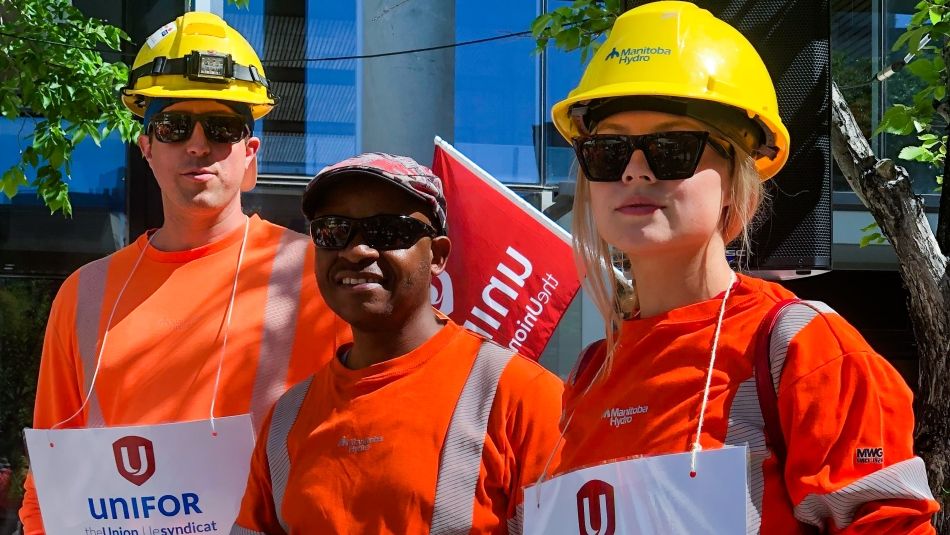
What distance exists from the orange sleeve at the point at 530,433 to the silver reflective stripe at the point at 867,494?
1.96ft

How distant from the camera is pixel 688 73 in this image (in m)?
1.97

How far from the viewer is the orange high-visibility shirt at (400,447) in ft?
7.20

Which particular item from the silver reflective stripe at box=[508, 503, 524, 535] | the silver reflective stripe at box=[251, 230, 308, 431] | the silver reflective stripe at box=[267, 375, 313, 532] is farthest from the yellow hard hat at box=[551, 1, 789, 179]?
the silver reflective stripe at box=[251, 230, 308, 431]

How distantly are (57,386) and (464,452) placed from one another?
4.60 ft

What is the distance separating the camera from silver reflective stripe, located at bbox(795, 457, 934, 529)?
64.2 inches

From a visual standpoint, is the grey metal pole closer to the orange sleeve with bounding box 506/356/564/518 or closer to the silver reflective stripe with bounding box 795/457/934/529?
the orange sleeve with bounding box 506/356/564/518

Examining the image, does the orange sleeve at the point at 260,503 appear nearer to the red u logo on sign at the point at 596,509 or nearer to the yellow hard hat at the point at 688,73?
the red u logo on sign at the point at 596,509

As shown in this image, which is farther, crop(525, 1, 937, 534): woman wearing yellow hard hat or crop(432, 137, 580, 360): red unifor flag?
crop(432, 137, 580, 360): red unifor flag

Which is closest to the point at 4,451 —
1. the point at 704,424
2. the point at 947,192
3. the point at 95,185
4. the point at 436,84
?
the point at 95,185

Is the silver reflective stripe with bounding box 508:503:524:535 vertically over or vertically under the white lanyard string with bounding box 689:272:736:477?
under

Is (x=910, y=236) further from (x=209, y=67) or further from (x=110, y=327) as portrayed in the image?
(x=110, y=327)

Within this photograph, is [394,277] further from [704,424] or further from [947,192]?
[947,192]

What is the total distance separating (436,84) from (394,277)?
2438 mm

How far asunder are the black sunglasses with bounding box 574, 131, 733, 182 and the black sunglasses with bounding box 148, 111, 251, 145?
1377 millimetres
